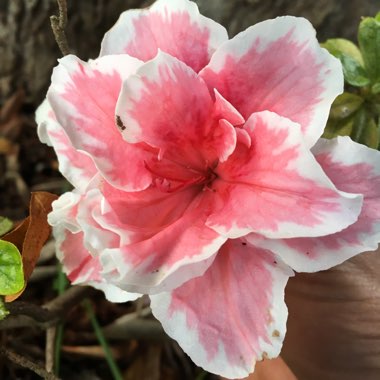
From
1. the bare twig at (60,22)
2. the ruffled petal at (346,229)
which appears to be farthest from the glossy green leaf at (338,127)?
the bare twig at (60,22)

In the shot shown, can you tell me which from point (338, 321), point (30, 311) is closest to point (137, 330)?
point (30, 311)

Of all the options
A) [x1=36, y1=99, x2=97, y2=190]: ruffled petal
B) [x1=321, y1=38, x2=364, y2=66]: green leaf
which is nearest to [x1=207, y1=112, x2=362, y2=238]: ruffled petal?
[x1=36, y1=99, x2=97, y2=190]: ruffled petal

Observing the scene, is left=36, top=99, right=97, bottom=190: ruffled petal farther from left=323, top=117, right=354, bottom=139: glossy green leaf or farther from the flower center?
left=323, top=117, right=354, bottom=139: glossy green leaf

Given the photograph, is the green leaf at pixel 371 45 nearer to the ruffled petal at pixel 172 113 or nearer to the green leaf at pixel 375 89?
the green leaf at pixel 375 89

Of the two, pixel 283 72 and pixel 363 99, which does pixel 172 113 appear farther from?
pixel 363 99

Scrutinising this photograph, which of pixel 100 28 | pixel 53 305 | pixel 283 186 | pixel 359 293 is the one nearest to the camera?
pixel 283 186

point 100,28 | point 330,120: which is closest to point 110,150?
point 330,120

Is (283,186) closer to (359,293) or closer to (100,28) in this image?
(359,293)
